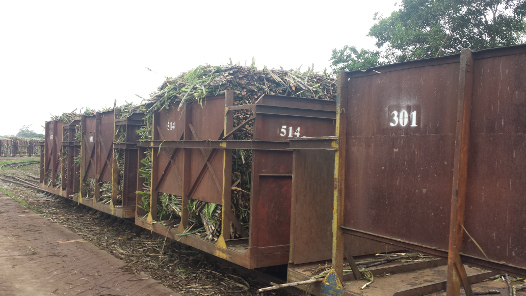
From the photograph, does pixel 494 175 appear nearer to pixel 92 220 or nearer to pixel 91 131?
pixel 91 131

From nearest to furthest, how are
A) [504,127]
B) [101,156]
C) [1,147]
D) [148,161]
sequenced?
[504,127] < [148,161] < [101,156] < [1,147]

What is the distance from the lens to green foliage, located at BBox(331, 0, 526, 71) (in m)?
14.4

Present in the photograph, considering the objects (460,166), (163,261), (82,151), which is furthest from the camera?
(82,151)

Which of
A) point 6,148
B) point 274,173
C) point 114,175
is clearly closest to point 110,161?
point 114,175

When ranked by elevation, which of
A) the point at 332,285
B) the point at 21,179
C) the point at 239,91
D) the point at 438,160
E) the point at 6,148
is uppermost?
the point at 239,91

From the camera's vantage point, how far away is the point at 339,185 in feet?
14.4

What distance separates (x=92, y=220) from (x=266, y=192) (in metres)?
8.57

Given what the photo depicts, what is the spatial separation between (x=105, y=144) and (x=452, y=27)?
12.4 m

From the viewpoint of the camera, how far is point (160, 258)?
8039 mm

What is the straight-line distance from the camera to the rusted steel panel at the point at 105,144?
34.0 ft

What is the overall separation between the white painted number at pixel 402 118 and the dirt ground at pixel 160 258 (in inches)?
125

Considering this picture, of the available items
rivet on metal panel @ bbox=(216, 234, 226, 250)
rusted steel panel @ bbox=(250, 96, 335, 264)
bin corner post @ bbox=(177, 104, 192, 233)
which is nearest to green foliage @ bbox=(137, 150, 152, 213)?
bin corner post @ bbox=(177, 104, 192, 233)

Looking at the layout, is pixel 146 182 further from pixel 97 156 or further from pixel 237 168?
pixel 237 168

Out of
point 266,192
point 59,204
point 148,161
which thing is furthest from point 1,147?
point 266,192
